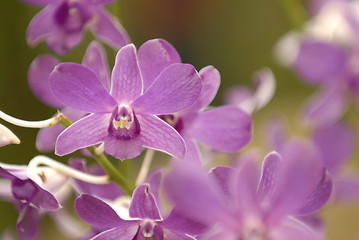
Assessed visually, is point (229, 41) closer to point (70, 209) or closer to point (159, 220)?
point (70, 209)

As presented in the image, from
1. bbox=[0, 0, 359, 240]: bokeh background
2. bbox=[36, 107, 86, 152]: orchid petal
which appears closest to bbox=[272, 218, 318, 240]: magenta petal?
bbox=[36, 107, 86, 152]: orchid petal

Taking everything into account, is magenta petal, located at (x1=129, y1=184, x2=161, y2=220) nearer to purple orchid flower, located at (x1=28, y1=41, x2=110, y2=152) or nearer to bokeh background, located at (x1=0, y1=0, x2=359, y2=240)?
purple orchid flower, located at (x1=28, y1=41, x2=110, y2=152)

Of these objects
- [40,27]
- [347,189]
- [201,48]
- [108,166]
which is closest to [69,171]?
[108,166]

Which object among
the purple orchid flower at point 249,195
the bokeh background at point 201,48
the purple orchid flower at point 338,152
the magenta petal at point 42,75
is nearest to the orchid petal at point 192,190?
the purple orchid flower at point 249,195

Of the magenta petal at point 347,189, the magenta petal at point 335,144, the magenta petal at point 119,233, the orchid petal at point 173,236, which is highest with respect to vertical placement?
the orchid petal at point 173,236

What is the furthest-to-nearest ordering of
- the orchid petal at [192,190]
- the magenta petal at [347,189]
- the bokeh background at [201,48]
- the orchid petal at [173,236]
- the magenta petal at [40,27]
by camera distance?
the bokeh background at [201,48], the magenta petal at [347,189], the magenta petal at [40,27], the orchid petal at [173,236], the orchid petal at [192,190]

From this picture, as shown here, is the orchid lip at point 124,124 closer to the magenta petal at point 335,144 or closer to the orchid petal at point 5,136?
the orchid petal at point 5,136

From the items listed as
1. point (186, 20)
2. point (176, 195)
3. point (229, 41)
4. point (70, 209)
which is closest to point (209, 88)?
point (176, 195)

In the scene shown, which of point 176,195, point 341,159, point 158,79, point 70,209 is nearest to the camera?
point 176,195
